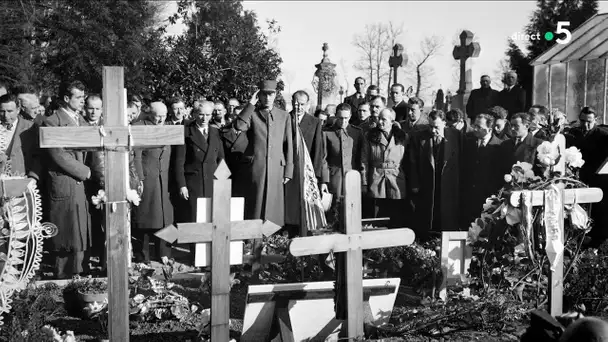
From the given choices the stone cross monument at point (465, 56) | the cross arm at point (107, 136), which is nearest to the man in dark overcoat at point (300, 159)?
the cross arm at point (107, 136)

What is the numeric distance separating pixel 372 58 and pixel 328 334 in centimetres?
2990

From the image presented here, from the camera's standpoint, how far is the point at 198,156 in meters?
8.32

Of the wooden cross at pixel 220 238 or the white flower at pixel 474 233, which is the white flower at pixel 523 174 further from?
the wooden cross at pixel 220 238

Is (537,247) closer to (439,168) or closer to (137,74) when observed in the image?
(439,168)

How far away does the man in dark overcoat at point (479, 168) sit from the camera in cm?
857

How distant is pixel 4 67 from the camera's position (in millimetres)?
20312

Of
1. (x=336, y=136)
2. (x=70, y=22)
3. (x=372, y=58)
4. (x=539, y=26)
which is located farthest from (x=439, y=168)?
(x=372, y=58)

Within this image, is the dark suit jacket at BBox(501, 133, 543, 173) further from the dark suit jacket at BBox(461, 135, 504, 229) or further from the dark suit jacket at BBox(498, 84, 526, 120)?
the dark suit jacket at BBox(498, 84, 526, 120)

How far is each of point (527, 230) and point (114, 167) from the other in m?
3.14

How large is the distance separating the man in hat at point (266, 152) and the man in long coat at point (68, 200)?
180 cm

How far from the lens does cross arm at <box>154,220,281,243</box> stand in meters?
4.31

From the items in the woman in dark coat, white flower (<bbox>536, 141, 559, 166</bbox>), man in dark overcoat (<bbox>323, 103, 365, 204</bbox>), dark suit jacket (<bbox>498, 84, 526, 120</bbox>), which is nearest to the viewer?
white flower (<bbox>536, 141, 559, 166</bbox>)

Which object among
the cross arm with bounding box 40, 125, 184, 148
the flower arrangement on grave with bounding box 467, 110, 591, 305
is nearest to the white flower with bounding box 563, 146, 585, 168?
the flower arrangement on grave with bounding box 467, 110, 591, 305

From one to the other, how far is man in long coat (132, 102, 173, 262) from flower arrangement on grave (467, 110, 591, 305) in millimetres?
3941
